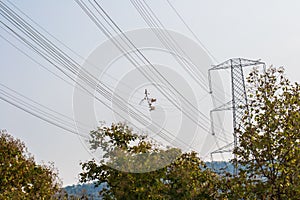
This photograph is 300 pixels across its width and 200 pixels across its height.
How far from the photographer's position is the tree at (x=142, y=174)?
2917cm

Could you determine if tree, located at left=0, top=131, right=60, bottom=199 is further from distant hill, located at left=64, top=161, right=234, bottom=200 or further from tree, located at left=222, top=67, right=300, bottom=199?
tree, located at left=222, top=67, right=300, bottom=199

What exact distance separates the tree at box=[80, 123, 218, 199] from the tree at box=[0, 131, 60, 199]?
735 centimetres

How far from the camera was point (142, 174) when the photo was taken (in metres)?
29.5

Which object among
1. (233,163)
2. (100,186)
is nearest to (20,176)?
(100,186)

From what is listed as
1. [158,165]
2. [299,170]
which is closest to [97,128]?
[158,165]

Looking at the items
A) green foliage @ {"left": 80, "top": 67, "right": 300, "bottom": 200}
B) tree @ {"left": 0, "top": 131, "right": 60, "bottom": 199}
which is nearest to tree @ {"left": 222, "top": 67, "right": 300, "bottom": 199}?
green foliage @ {"left": 80, "top": 67, "right": 300, "bottom": 200}

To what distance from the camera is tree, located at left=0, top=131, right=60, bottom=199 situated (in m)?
36.7

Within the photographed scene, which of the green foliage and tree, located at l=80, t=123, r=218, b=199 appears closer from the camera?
the green foliage

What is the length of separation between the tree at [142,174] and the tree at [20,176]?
735cm

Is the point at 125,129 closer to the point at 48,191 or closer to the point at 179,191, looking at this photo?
the point at 179,191

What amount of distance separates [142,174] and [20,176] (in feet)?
42.5

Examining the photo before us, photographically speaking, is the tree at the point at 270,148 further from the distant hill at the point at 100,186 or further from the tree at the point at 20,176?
the tree at the point at 20,176

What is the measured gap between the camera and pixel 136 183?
29.3 meters

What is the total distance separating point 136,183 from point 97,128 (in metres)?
4.21
